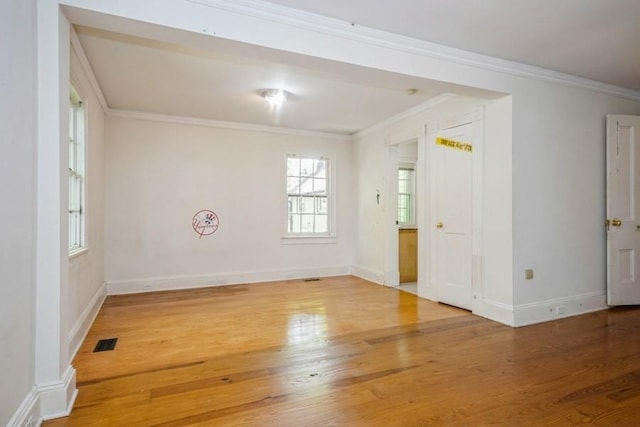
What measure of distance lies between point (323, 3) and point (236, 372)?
2.68m

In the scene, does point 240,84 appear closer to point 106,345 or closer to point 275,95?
point 275,95

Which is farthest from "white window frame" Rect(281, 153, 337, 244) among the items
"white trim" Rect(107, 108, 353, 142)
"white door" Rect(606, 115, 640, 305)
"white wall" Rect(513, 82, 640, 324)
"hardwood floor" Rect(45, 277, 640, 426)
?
"white door" Rect(606, 115, 640, 305)

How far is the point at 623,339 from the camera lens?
299 cm

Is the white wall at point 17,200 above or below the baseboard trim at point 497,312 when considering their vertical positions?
above

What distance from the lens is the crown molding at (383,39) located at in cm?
229

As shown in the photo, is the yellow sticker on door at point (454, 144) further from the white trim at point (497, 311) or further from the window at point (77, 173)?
the window at point (77, 173)

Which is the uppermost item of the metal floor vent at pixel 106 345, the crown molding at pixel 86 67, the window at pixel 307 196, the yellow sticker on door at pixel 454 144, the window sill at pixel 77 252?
the crown molding at pixel 86 67

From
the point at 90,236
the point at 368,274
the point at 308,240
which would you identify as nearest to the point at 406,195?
the point at 368,274

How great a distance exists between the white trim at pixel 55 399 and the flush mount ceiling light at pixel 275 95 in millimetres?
3252

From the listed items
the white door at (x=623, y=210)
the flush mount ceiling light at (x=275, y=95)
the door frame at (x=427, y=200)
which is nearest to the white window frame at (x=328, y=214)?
the door frame at (x=427, y=200)

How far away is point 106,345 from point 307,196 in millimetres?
3815

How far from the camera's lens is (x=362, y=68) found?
2.69m

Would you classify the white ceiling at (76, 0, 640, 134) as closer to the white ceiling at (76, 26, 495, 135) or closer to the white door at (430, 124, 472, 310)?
the white ceiling at (76, 26, 495, 135)

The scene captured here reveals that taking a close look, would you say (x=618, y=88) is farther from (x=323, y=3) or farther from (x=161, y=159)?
(x=161, y=159)
